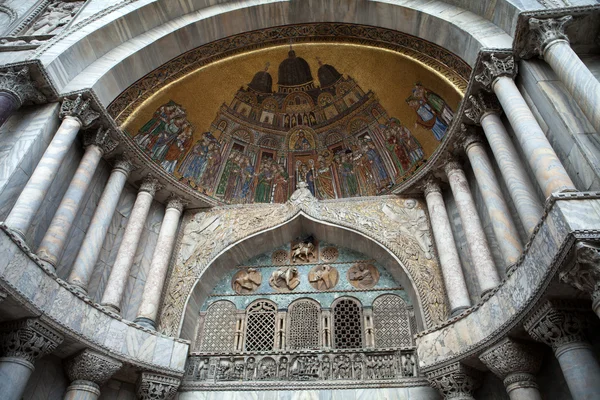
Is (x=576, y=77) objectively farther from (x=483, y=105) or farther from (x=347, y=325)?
(x=347, y=325)

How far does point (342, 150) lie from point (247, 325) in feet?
16.3

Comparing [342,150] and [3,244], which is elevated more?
[342,150]

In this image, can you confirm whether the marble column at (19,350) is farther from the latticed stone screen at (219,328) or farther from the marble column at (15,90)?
the latticed stone screen at (219,328)

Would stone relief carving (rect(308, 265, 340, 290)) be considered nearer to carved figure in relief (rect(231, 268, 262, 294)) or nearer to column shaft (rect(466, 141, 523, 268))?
carved figure in relief (rect(231, 268, 262, 294))

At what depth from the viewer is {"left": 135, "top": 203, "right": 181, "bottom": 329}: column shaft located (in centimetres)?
830

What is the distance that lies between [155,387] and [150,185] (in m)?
4.42

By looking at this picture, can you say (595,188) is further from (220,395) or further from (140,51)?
(140,51)

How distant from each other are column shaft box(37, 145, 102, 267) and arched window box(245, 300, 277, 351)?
3918 mm

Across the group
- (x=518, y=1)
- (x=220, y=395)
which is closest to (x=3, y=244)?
(x=220, y=395)

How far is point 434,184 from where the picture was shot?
962 centimetres

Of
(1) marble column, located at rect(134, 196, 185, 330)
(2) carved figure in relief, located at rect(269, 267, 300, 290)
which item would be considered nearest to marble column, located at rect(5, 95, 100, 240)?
(1) marble column, located at rect(134, 196, 185, 330)

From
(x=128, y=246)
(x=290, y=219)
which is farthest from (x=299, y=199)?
(x=128, y=246)

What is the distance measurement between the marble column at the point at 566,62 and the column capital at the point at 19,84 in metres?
8.54

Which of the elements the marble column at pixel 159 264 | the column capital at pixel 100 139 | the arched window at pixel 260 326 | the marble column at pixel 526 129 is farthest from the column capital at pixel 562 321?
the column capital at pixel 100 139
